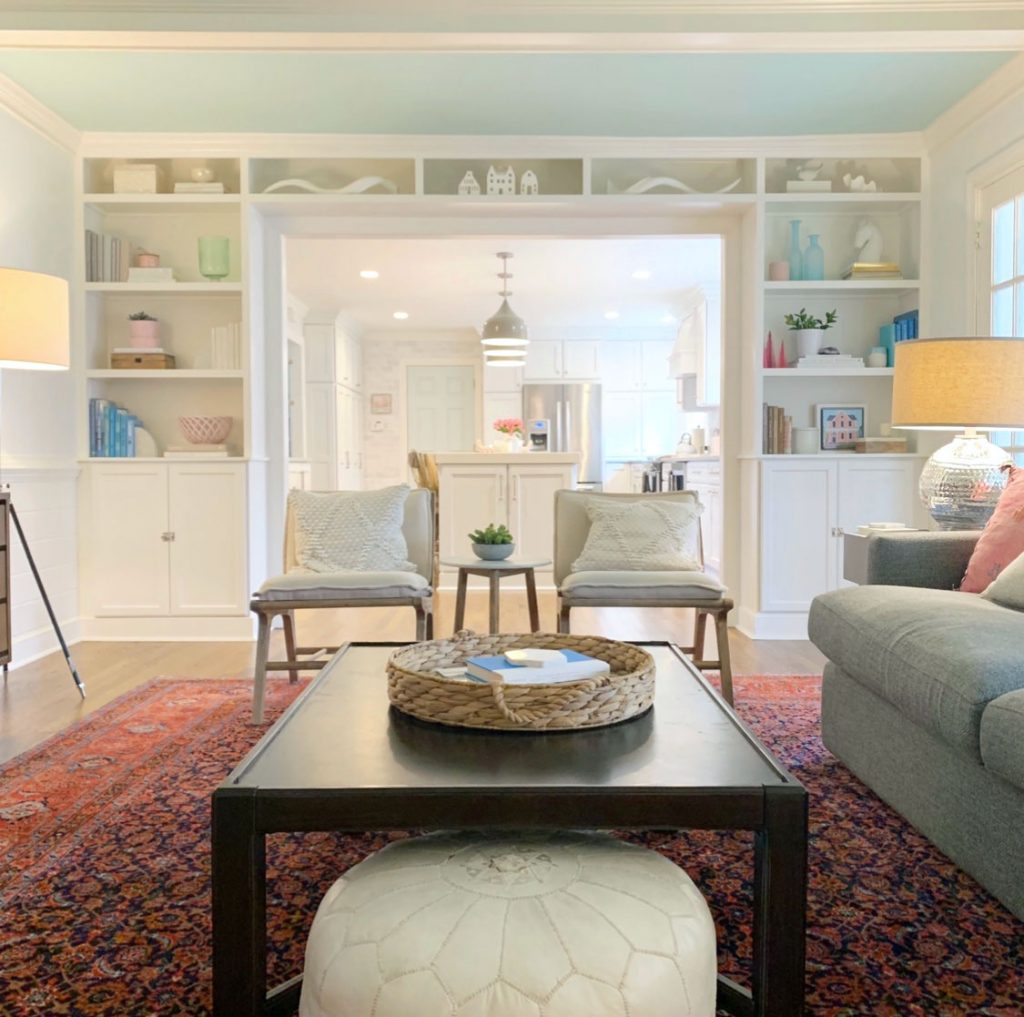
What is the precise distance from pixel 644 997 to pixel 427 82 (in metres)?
3.84

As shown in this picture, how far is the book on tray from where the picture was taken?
5.22 ft

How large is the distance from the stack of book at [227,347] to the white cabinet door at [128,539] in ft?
2.08

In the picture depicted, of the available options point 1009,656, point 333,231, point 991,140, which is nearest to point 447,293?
point 333,231

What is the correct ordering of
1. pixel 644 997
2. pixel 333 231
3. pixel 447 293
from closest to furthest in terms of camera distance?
pixel 644 997, pixel 333 231, pixel 447 293

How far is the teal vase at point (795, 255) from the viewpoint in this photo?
4887 millimetres

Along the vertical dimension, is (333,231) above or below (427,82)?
below

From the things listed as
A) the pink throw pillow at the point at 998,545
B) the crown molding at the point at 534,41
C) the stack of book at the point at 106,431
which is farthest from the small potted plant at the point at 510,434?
the pink throw pillow at the point at 998,545

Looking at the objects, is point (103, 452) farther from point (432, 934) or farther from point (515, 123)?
point (432, 934)

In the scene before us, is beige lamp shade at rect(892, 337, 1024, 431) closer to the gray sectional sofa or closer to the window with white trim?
the gray sectional sofa

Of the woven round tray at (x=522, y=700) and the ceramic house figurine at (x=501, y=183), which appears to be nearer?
the woven round tray at (x=522, y=700)

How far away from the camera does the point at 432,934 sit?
1.08 m

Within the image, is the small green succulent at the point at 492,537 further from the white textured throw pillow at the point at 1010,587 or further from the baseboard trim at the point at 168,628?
the white textured throw pillow at the point at 1010,587

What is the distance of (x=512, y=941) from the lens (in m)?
1.06

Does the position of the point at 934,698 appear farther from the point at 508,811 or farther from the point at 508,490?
the point at 508,490
